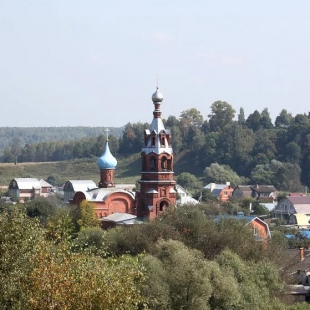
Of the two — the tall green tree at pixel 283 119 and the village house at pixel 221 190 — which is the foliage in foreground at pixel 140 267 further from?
the tall green tree at pixel 283 119

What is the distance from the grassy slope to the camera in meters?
101

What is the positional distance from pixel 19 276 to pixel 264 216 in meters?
51.5

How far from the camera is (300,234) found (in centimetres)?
5422

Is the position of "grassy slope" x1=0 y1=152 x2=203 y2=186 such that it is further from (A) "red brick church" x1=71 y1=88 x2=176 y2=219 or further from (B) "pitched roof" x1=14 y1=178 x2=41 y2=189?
(A) "red brick church" x1=71 y1=88 x2=176 y2=219

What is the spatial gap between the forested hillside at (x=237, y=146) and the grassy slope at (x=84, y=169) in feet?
0.93

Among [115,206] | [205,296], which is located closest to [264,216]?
[115,206]

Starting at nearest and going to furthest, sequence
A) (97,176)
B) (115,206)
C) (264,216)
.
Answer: (115,206)
(264,216)
(97,176)

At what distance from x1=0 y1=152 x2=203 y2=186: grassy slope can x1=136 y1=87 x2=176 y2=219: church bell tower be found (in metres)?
49.9

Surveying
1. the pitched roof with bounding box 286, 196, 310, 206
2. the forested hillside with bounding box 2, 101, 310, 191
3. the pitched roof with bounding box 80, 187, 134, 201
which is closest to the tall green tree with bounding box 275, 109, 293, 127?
the forested hillside with bounding box 2, 101, 310, 191

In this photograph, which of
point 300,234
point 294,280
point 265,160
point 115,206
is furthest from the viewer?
point 265,160

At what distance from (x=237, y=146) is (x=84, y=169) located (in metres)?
19.0

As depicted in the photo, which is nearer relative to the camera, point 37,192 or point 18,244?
point 18,244

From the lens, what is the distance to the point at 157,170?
44.1 meters

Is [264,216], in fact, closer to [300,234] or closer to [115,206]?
[300,234]
